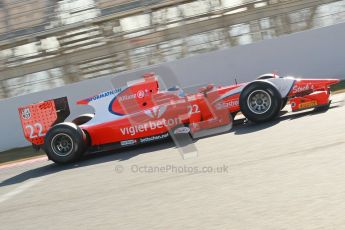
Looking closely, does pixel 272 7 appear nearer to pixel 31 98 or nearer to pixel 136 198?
pixel 31 98

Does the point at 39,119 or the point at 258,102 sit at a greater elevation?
the point at 39,119

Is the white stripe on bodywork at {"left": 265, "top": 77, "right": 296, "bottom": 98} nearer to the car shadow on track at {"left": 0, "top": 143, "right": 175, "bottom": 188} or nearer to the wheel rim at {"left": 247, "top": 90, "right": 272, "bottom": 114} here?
the wheel rim at {"left": 247, "top": 90, "right": 272, "bottom": 114}

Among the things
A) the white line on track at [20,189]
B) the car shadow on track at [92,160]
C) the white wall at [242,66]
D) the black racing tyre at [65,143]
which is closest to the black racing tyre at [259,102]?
the car shadow on track at [92,160]

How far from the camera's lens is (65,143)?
9.25 meters

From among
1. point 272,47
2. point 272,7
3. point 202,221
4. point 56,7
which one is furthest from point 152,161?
point 56,7

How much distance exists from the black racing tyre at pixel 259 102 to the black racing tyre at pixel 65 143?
9.16 ft

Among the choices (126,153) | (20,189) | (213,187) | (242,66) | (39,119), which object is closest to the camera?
(213,187)

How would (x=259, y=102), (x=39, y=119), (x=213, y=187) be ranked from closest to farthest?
(x=213, y=187) < (x=259, y=102) < (x=39, y=119)

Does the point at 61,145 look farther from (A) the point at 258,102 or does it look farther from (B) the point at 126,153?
(A) the point at 258,102

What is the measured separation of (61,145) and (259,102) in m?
3.45

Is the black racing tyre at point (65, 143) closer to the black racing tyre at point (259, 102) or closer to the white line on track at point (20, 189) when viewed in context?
the white line on track at point (20, 189)

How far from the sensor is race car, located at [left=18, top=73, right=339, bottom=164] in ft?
28.3

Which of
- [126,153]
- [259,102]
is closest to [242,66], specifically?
[259,102]

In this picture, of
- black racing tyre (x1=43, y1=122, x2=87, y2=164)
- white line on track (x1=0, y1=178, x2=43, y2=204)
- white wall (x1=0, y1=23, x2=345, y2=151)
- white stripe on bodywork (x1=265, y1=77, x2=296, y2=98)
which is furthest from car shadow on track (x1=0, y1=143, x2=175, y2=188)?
white wall (x1=0, y1=23, x2=345, y2=151)
